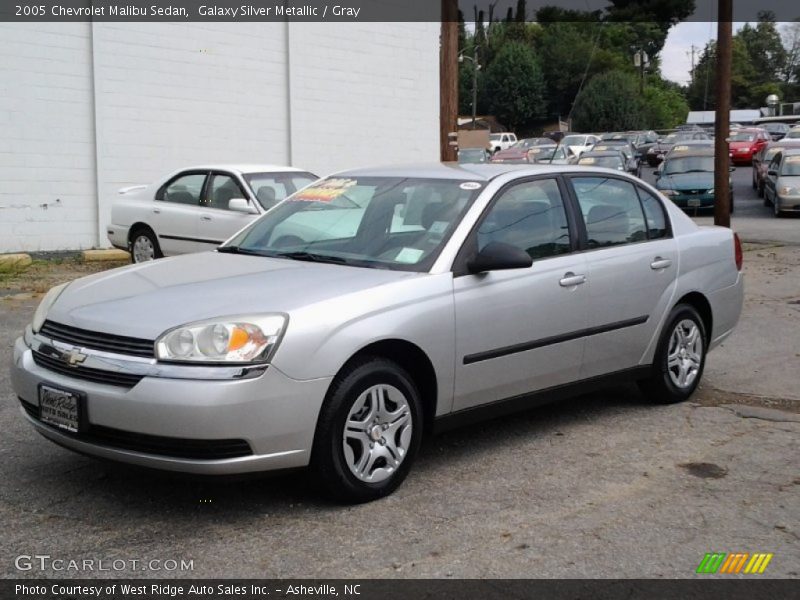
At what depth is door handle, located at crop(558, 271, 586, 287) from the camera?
5680 mm

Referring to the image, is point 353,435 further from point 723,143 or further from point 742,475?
point 723,143

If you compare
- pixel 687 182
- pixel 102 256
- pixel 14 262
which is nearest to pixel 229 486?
pixel 14 262

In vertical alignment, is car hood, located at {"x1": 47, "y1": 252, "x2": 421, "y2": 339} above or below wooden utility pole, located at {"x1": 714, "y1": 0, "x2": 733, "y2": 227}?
below

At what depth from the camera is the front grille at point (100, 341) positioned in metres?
4.32

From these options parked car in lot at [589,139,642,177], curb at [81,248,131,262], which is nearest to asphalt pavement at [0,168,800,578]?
curb at [81,248,131,262]

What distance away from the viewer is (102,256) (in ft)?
49.0

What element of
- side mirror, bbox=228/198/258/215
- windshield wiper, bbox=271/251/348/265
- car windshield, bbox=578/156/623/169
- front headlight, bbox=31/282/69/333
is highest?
car windshield, bbox=578/156/623/169

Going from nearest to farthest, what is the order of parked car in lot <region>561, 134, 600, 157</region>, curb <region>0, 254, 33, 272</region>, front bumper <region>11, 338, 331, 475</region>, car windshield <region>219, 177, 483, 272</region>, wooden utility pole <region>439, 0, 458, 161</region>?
front bumper <region>11, 338, 331, 475</region>, car windshield <region>219, 177, 483, 272</region>, wooden utility pole <region>439, 0, 458, 161</region>, curb <region>0, 254, 33, 272</region>, parked car in lot <region>561, 134, 600, 157</region>

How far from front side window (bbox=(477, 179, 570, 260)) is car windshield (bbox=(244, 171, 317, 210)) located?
21.5ft

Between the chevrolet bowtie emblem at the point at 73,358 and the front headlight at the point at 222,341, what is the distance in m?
0.41

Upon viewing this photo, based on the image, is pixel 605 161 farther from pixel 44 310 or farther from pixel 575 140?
pixel 44 310

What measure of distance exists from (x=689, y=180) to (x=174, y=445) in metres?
22.4

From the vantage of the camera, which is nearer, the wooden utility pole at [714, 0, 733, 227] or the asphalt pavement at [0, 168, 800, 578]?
the asphalt pavement at [0, 168, 800, 578]
